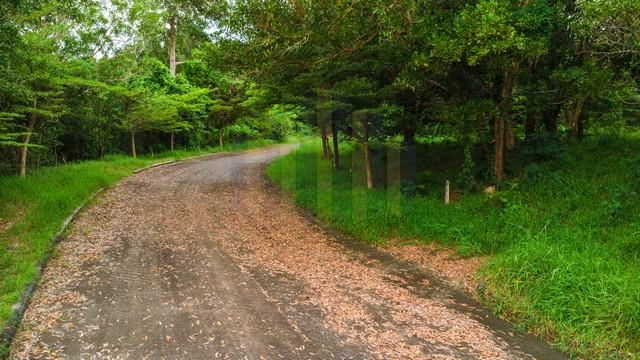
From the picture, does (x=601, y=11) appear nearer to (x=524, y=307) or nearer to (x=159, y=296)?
(x=524, y=307)

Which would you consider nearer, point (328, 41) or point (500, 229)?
point (500, 229)

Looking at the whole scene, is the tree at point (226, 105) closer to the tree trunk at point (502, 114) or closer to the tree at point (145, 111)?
the tree at point (145, 111)

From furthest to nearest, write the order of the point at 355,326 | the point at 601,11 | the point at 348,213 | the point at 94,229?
1. the point at 348,213
2. the point at 94,229
3. the point at 601,11
4. the point at 355,326

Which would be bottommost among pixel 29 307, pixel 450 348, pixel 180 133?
pixel 450 348

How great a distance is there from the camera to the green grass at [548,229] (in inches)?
186

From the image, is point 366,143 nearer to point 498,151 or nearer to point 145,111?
point 498,151

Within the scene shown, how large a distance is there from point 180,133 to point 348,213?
1731 cm

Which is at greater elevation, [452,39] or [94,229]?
[452,39]

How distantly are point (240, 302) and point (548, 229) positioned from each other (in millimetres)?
5114

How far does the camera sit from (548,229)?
6.87m

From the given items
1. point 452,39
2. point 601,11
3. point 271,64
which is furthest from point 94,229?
point 601,11

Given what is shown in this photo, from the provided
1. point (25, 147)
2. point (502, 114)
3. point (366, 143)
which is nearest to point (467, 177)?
point (502, 114)

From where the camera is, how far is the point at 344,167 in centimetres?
1479

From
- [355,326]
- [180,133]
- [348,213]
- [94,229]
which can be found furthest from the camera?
[180,133]
